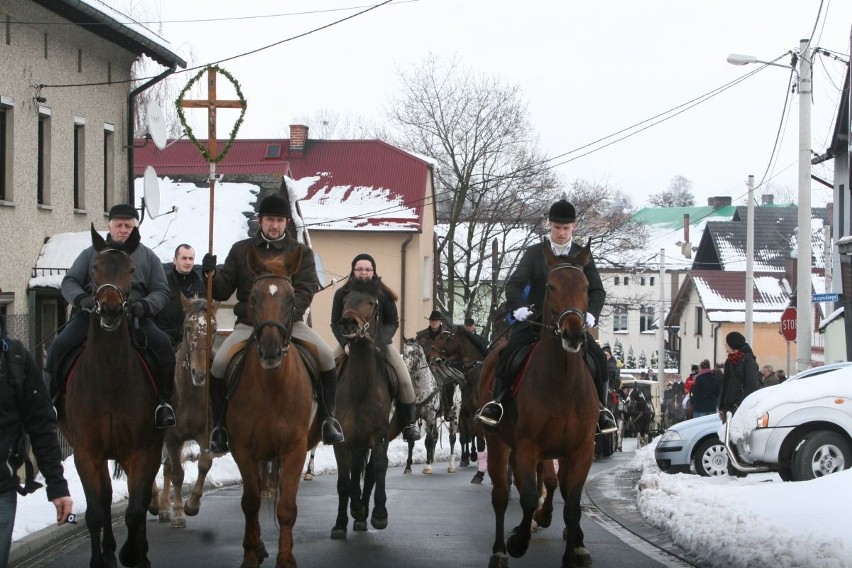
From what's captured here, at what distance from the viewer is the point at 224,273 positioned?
10594 mm

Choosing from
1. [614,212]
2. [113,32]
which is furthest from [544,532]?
[614,212]

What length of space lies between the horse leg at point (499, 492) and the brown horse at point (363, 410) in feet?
4.17

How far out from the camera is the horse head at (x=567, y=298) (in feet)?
31.4

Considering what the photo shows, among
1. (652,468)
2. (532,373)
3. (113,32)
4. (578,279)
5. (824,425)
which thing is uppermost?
(113,32)

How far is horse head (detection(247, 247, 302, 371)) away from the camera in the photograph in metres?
9.32

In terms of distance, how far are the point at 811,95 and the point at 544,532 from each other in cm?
1475

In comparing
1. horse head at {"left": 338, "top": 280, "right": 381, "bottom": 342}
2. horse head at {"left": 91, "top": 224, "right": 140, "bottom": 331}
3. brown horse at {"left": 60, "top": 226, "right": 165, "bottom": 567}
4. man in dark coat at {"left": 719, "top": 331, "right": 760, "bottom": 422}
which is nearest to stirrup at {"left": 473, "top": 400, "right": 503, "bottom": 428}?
horse head at {"left": 338, "top": 280, "right": 381, "bottom": 342}

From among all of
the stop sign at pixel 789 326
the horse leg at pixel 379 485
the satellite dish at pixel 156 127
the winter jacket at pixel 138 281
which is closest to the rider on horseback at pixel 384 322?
the horse leg at pixel 379 485

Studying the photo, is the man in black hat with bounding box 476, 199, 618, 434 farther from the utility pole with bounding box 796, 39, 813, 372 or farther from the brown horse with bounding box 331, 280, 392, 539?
the utility pole with bounding box 796, 39, 813, 372

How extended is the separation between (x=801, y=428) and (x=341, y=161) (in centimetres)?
3994

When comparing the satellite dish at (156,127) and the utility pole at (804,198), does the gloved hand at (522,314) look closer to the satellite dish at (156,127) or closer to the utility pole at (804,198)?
the utility pole at (804,198)

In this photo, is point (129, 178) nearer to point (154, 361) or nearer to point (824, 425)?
point (824, 425)

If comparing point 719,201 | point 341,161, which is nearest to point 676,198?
point 719,201

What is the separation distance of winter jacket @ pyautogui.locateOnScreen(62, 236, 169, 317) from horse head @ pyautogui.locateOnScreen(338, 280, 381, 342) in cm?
204
